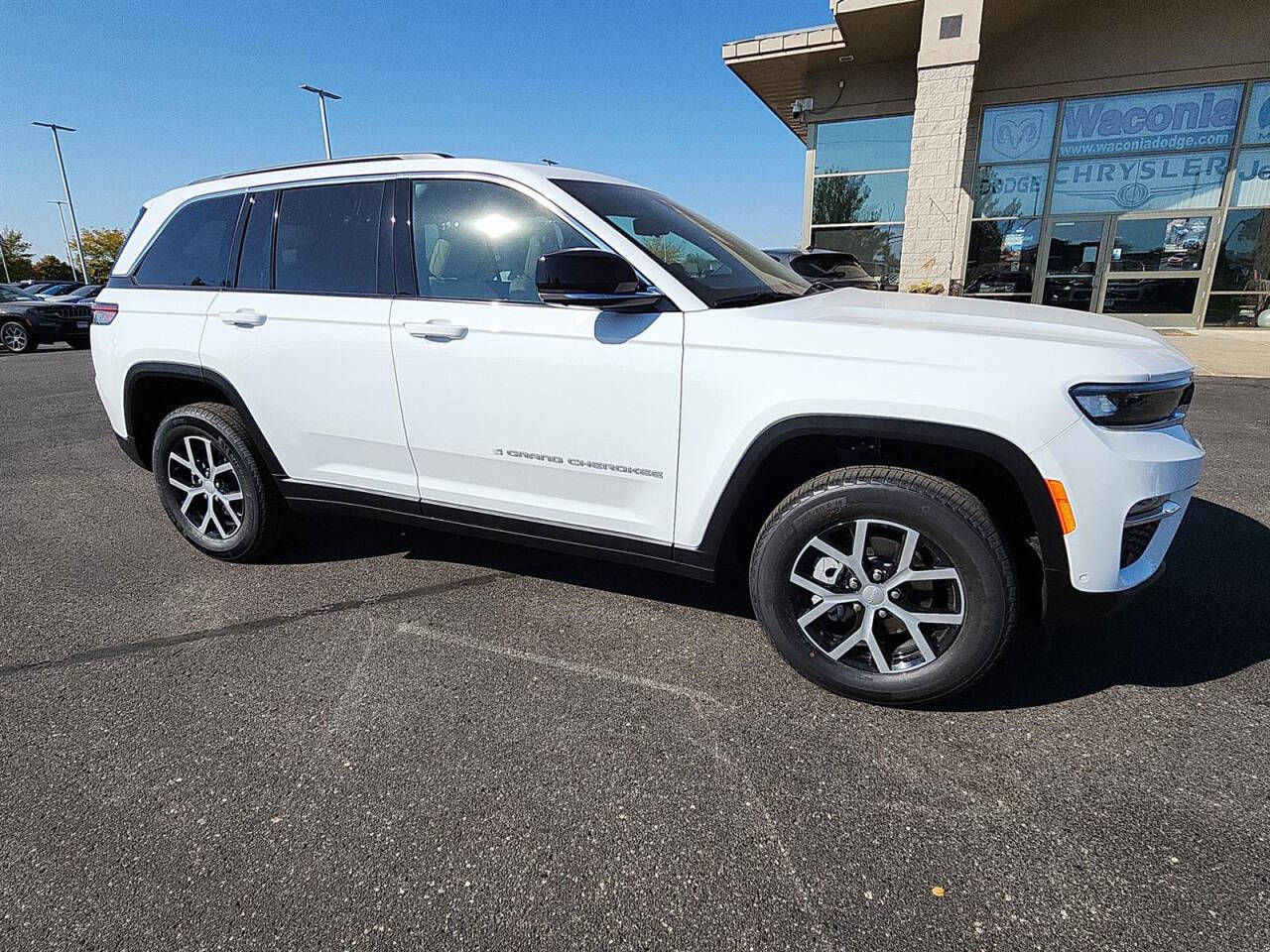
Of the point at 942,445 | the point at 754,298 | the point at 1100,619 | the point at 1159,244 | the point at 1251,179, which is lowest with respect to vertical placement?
the point at 1100,619

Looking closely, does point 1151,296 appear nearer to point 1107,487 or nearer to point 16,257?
point 1107,487

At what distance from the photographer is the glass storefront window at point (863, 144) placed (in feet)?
48.6

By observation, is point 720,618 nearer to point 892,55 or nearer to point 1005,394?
point 1005,394

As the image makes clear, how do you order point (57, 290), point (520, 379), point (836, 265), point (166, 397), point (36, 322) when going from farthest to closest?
1. point (57, 290)
2. point (36, 322)
3. point (836, 265)
4. point (166, 397)
5. point (520, 379)

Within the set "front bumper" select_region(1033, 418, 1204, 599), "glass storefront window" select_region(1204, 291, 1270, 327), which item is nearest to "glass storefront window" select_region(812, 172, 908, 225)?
"glass storefront window" select_region(1204, 291, 1270, 327)

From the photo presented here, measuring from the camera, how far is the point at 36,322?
15633 mm

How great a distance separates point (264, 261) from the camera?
3.28 meters

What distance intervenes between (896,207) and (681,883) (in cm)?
1557

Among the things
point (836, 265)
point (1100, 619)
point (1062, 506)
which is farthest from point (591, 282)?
point (836, 265)

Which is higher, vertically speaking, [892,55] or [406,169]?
[892,55]

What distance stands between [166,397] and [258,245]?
1092 mm

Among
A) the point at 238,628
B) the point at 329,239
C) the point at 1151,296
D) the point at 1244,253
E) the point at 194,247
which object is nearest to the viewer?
the point at 238,628

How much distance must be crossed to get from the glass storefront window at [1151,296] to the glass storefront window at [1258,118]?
2.52 metres

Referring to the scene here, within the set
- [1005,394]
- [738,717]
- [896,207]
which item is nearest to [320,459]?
[738,717]
